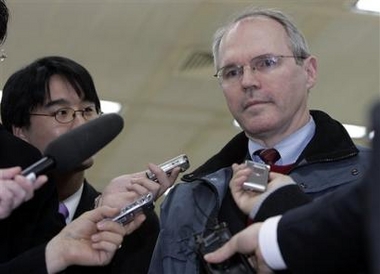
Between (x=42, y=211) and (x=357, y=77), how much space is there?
146 inches

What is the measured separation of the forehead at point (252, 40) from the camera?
2.31 meters

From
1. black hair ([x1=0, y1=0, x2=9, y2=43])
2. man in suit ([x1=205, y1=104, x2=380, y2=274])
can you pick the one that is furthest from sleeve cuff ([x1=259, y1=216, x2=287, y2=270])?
black hair ([x1=0, y1=0, x2=9, y2=43])

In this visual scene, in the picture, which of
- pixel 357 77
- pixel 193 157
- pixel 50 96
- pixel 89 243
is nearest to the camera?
pixel 89 243

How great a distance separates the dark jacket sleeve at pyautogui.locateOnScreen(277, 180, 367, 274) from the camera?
1.47 m

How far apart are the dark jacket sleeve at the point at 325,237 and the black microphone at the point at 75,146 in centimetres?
37

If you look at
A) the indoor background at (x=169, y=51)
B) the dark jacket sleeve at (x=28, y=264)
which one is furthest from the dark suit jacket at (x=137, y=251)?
the indoor background at (x=169, y=51)

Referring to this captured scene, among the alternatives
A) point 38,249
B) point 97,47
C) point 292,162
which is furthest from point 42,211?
point 97,47

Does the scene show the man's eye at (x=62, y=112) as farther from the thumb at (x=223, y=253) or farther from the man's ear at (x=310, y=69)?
the thumb at (x=223, y=253)

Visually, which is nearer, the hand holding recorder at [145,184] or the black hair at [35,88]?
the hand holding recorder at [145,184]

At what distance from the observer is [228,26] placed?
2.43 m

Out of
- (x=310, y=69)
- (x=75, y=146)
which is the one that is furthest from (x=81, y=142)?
(x=310, y=69)

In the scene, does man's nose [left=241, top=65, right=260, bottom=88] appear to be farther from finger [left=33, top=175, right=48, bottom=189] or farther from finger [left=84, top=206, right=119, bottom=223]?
finger [left=33, top=175, right=48, bottom=189]

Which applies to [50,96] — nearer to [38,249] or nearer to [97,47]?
[38,249]

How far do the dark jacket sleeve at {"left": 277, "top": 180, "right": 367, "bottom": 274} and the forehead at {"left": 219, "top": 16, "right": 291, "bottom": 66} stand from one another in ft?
2.62
